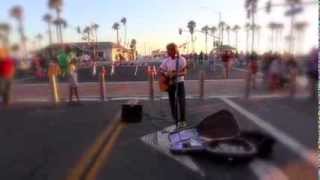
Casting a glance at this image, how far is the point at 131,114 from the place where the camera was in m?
7.88

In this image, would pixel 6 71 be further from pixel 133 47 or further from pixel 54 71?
pixel 133 47

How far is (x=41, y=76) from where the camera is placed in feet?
5.88

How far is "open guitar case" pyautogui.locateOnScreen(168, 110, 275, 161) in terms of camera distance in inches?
108

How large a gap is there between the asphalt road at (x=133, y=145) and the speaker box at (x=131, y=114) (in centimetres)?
16

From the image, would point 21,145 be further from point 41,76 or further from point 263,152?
point 41,76

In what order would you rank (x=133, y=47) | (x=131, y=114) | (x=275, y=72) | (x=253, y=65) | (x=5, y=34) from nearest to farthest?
(x=5, y=34), (x=275, y=72), (x=133, y=47), (x=253, y=65), (x=131, y=114)

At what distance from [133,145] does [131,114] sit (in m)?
2.10

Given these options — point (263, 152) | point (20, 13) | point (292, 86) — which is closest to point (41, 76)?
point (20, 13)

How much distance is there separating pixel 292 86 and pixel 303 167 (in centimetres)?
45

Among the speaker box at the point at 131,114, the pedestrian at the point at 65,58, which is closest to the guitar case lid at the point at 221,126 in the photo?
the pedestrian at the point at 65,58

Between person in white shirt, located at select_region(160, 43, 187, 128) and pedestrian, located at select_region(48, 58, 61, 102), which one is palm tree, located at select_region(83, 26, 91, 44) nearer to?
pedestrian, located at select_region(48, 58, 61, 102)

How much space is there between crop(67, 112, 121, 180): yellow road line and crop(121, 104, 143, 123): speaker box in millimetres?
668

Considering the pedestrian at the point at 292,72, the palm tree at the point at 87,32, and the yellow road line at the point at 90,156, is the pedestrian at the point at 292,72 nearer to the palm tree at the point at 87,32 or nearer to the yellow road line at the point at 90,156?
the palm tree at the point at 87,32

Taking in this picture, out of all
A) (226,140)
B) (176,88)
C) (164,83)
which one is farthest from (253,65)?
(164,83)
